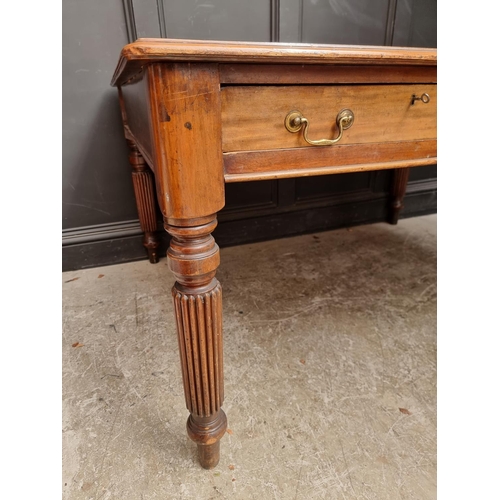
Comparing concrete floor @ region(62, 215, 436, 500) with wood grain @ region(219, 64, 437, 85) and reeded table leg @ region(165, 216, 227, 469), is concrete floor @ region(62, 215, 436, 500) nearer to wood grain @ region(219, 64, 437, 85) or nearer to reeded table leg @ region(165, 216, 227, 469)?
reeded table leg @ region(165, 216, 227, 469)

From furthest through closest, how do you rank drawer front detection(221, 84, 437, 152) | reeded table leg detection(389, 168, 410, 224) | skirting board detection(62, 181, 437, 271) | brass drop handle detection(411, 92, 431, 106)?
reeded table leg detection(389, 168, 410, 224) < skirting board detection(62, 181, 437, 271) < brass drop handle detection(411, 92, 431, 106) < drawer front detection(221, 84, 437, 152)

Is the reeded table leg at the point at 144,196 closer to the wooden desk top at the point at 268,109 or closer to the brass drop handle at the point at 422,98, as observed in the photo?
the wooden desk top at the point at 268,109

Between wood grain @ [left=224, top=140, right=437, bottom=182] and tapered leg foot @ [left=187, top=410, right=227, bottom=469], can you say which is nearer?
wood grain @ [left=224, top=140, right=437, bottom=182]

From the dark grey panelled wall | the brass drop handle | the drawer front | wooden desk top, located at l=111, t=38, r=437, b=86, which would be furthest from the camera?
the dark grey panelled wall

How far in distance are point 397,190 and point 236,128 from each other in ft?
5.27

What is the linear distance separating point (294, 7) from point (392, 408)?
159 cm

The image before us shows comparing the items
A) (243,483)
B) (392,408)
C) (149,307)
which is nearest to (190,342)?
(243,483)

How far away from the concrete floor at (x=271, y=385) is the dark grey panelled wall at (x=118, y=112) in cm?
24

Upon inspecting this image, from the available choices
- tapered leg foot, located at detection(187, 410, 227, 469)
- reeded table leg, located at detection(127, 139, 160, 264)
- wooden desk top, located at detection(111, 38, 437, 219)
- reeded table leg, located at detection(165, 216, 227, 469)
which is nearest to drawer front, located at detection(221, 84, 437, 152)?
wooden desk top, located at detection(111, 38, 437, 219)

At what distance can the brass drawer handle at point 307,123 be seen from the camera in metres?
0.64

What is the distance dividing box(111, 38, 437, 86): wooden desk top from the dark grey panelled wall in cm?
103

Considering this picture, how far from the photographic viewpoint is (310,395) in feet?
3.14

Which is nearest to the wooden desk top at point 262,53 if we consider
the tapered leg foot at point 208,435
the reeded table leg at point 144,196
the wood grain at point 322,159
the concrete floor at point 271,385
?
the wood grain at point 322,159

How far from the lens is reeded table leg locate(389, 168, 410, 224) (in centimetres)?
193
